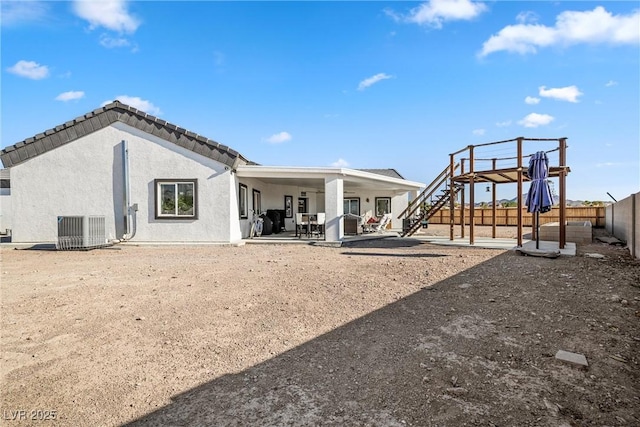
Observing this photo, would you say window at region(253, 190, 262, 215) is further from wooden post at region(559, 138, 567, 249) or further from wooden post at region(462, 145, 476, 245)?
wooden post at region(559, 138, 567, 249)

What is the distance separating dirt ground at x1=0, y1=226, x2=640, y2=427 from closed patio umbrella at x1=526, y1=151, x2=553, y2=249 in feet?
9.18

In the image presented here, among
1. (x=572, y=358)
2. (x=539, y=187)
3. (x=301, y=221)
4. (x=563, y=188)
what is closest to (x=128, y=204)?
(x=301, y=221)

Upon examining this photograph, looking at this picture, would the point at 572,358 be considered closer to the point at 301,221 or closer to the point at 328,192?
the point at 328,192

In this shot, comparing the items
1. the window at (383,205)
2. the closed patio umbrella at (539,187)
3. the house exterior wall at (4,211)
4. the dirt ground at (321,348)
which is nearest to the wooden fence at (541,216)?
the window at (383,205)

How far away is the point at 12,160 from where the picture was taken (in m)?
12.3

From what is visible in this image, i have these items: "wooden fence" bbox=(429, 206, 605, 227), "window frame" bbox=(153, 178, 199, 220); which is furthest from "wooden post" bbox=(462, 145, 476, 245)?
"window frame" bbox=(153, 178, 199, 220)

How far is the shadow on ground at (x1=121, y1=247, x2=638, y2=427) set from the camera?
2400mm

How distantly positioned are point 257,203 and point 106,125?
658cm

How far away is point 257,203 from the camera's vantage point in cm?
1579

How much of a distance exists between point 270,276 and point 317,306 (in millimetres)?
2116

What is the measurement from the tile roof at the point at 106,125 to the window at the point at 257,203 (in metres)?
3.22

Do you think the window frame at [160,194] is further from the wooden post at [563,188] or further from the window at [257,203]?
the wooden post at [563,188]

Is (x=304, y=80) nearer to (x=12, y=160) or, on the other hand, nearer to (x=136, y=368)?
(x=12, y=160)

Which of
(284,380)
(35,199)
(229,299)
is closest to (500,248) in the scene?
(229,299)
